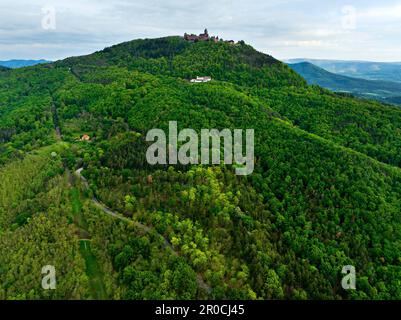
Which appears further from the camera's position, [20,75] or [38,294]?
[20,75]

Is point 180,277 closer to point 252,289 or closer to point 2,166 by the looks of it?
point 252,289

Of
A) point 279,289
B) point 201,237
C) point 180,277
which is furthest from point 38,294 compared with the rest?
point 279,289

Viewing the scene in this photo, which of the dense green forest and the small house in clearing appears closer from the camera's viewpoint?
the dense green forest

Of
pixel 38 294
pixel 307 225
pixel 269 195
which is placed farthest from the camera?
pixel 269 195

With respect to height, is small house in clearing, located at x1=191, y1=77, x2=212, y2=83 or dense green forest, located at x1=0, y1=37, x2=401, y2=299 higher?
small house in clearing, located at x1=191, y1=77, x2=212, y2=83

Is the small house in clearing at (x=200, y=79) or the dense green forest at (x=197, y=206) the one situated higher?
the small house in clearing at (x=200, y=79)

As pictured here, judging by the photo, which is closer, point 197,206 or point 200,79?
point 197,206

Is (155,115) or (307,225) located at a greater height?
(155,115)

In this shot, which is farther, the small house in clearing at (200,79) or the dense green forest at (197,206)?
the small house in clearing at (200,79)
